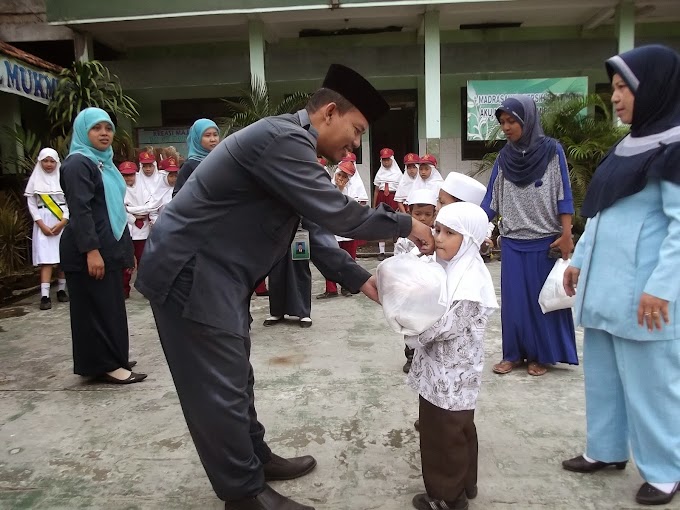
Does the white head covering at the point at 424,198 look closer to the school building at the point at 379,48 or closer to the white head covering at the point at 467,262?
the white head covering at the point at 467,262

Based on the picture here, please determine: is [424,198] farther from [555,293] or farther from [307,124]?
[307,124]

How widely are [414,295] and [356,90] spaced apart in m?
0.75

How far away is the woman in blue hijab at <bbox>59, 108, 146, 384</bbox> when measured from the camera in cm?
362

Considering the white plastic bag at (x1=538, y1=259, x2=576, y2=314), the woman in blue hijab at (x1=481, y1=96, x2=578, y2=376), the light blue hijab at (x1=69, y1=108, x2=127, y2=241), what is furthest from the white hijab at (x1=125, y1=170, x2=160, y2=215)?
the white plastic bag at (x1=538, y1=259, x2=576, y2=314)

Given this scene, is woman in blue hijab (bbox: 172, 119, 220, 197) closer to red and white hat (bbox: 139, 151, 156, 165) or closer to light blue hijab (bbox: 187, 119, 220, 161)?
light blue hijab (bbox: 187, 119, 220, 161)

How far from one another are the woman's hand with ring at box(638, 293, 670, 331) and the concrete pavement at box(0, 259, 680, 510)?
75cm

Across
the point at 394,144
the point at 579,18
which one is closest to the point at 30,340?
the point at 394,144

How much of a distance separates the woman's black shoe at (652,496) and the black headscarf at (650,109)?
117 cm

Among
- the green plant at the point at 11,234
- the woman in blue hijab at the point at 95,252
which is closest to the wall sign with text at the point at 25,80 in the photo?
the green plant at the point at 11,234

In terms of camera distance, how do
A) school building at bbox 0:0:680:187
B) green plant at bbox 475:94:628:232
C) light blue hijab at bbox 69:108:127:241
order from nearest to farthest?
1. light blue hijab at bbox 69:108:127:241
2. green plant at bbox 475:94:628:232
3. school building at bbox 0:0:680:187

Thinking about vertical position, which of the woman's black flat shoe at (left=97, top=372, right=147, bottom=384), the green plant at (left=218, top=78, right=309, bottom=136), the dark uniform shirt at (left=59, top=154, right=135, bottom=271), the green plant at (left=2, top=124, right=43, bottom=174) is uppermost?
the green plant at (left=218, top=78, right=309, bottom=136)

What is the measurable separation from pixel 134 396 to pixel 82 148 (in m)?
1.62

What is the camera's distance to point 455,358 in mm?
2207

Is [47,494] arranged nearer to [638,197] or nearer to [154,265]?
[154,265]
